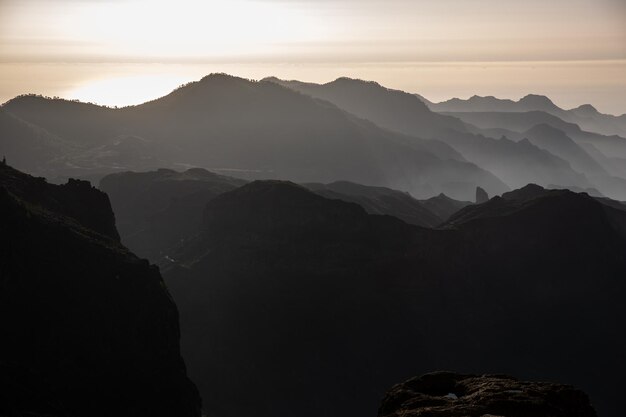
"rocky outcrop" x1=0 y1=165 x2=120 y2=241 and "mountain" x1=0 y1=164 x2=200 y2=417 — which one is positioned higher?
"rocky outcrop" x1=0 y1=165 x2=120 y2=241

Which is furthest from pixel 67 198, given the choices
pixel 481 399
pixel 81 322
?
pixel 481 399

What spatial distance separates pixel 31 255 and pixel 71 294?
10.3m

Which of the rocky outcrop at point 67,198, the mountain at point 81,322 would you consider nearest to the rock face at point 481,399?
the mountain at point 81,322

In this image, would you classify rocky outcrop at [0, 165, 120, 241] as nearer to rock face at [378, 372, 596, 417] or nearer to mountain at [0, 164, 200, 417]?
mountain at [0, 164, 200, 417]

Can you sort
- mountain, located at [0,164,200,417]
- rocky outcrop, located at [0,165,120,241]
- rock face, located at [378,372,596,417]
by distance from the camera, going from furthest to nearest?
rocky outcrop, located at [0,165,120,241] < mountain, located at [0,164,200,417] < rock face, located at [378,372,596,417]

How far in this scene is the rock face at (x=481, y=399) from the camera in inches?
2488

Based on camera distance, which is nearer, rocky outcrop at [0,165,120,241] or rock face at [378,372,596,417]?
rock face at [378,372,596,417]

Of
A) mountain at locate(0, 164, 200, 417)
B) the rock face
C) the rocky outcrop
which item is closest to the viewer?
the rock face

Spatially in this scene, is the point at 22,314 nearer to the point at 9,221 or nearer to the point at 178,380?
the point at 9,221

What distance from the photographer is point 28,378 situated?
12025cm

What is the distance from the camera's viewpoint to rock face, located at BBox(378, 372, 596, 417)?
63.2 meters

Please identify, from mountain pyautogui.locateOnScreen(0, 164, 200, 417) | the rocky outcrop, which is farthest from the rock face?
the rocky outcrop

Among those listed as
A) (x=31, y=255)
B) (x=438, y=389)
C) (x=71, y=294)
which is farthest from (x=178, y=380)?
(x=438, y=389)

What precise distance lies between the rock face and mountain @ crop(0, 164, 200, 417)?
6574cm
